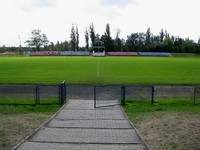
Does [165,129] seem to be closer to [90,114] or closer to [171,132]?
[171,132]

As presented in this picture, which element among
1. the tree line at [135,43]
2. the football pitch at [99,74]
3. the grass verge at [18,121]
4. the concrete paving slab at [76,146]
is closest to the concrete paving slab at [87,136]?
the concrete paving slab at [76,146]

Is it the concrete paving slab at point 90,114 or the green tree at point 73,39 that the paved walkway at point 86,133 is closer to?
the concrete paving slab at point 90,114

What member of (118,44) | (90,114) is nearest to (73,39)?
(118,44)

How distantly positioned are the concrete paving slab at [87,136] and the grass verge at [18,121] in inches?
29.4

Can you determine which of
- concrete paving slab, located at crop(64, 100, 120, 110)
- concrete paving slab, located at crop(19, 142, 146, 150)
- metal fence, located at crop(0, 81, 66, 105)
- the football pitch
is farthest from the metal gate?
concrete paving slab, located at crop(19, 142, 146, 150)

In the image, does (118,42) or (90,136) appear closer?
(90,136)

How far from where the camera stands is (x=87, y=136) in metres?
11.5

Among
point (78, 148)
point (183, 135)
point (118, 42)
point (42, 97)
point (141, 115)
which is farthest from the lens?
point (118, 42)

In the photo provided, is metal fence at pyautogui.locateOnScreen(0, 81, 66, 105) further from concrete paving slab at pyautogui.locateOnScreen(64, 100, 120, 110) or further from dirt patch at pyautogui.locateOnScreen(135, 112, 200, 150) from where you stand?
dirt patch at pyautogui.locateOnScreen(135, 112, 200, 150)

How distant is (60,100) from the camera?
20734 millimetres

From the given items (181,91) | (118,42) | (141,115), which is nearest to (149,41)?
(118,42)

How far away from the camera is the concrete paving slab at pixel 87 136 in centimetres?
1080

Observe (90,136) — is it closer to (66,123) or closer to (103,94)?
(66,123)

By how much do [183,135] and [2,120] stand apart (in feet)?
26.8
